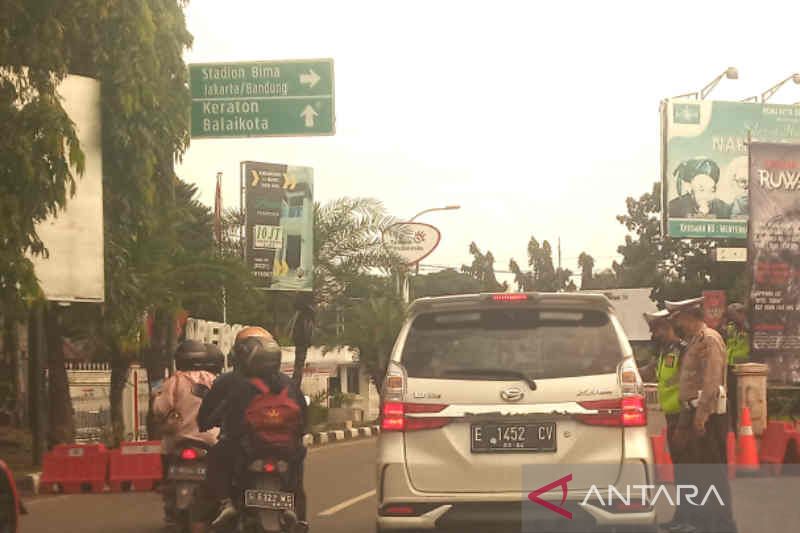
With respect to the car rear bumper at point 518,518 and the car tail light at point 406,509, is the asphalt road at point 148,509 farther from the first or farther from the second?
the car rear bumper at point 518,518

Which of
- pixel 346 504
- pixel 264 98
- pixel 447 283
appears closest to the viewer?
pixel 346 504

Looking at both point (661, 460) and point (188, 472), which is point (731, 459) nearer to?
point (661, 460)

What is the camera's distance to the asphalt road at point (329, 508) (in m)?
11.6

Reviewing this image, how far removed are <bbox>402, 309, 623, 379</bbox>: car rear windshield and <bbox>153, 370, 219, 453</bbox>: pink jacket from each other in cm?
298

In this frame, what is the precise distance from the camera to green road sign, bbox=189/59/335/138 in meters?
19.4

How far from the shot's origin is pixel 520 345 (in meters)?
8.20

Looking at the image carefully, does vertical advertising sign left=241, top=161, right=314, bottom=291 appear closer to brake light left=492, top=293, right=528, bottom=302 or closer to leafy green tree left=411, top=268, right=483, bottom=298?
brake light left=492, top=293, right=528, bottom=302

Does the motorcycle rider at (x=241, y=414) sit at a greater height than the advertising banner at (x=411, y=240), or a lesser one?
lesser

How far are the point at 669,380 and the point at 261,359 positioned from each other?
17.5ft

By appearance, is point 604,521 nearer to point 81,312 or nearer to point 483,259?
point 81,312

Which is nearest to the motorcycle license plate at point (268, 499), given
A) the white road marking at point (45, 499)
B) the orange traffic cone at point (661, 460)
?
the orange traffic cone at point (661, 460)

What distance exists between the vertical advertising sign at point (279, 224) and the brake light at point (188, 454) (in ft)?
84.5

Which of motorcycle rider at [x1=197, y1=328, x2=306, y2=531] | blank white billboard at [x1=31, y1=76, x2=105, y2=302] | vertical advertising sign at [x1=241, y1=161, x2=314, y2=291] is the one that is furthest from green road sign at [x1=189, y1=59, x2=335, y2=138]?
vertical advertising sign at [x1=241, y1=161, x2=314, y2=291]

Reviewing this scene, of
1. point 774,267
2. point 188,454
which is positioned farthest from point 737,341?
point 188,454
